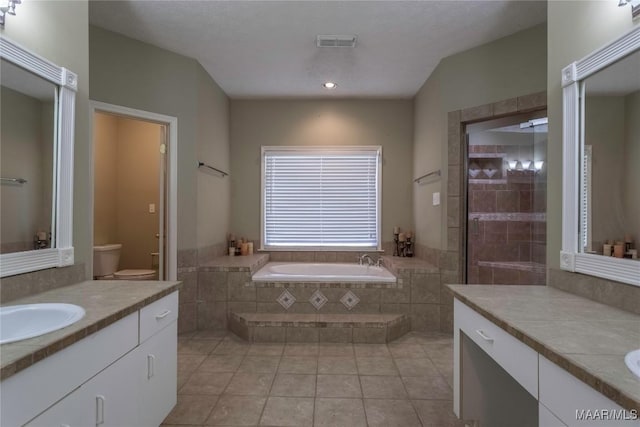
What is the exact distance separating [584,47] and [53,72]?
254cm

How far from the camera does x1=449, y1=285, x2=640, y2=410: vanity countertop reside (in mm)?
781

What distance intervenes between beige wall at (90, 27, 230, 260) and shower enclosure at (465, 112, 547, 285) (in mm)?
2819

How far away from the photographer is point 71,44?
1.70m

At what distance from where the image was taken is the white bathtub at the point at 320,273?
3.21m

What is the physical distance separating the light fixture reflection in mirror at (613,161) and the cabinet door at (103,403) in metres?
2.12

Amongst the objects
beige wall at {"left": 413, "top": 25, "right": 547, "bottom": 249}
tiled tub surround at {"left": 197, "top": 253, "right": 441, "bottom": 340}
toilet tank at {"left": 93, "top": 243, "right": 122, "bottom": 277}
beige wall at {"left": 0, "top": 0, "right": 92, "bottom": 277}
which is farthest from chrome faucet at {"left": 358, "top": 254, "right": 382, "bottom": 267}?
toilet tank at {"left": 93, "top": 243, "right": 122, "bottom": 277}

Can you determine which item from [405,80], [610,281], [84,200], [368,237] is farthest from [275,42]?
[610,281]

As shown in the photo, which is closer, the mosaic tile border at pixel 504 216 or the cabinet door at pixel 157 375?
the cabinet door at pixel 157 375

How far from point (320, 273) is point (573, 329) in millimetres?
2923

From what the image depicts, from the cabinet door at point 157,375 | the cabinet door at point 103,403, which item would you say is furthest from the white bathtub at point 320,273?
the cabinet door at point 103,403

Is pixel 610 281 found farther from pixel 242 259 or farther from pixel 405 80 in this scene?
pixel 242 259

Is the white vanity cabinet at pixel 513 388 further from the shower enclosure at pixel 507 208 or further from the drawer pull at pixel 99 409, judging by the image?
the shower enclosure at pixel 507 208

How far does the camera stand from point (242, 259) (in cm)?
366

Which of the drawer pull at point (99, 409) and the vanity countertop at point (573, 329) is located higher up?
the vanity countertop at point (573, 329)
